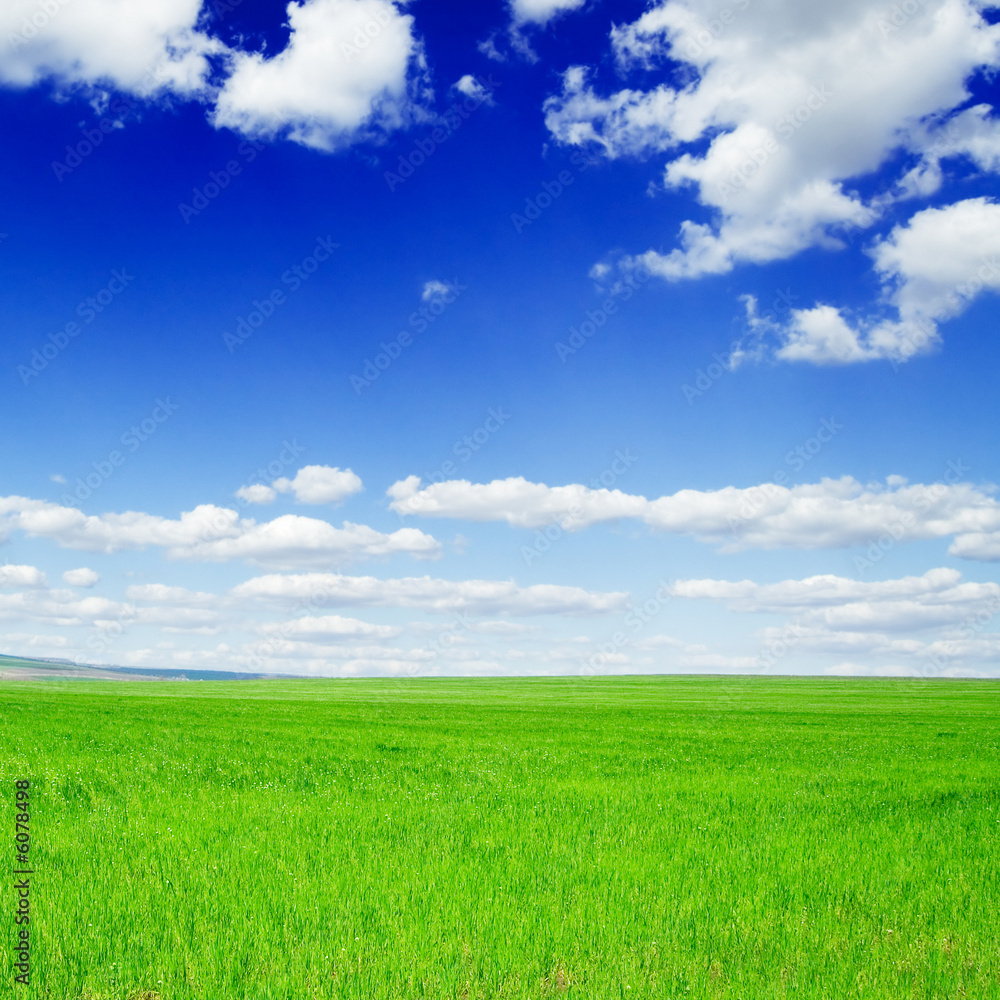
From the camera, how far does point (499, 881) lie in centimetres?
1054

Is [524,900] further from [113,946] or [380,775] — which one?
[380,775]

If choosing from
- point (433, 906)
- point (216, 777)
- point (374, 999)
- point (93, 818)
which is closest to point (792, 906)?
point (433, 906)

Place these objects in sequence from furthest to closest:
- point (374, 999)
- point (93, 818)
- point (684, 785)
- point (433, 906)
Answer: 1. point (684, 785)
2. point (93, 818)
3. point (433, 906)
4. point (374, 999)

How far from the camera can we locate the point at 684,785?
19.5 metres

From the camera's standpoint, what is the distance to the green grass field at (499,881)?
7676 mm

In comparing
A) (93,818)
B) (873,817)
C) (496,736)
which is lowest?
(496,736)

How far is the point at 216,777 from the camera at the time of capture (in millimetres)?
19812

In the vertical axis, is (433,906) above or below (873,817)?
above

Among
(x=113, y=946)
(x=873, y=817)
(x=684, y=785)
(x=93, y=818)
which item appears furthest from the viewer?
(x=684, y=785)

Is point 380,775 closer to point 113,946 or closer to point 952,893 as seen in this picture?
point 113,946

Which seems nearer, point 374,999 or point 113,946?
point 374,999

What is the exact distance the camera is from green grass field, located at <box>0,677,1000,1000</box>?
7676 millimetres

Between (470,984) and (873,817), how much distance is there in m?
12.2

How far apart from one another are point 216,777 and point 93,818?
6101 mm
